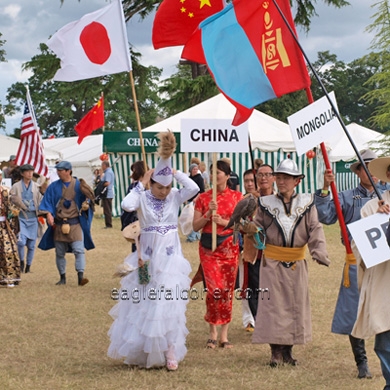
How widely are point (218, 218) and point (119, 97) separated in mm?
68070

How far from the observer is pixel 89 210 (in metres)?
12.2

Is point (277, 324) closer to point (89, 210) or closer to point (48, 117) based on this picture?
point (89, 210)

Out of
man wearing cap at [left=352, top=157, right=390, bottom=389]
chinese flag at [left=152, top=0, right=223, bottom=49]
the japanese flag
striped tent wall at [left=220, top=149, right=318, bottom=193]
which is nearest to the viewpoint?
man wearing cap at [left=352, top=157, right=390, bottom=389]

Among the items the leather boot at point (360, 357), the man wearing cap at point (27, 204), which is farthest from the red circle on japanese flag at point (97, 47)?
the leather boot at point (360, 357)

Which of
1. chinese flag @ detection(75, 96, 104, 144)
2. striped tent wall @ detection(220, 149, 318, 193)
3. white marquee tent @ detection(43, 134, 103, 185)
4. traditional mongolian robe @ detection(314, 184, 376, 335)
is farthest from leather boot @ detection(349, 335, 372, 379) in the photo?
white marquee tent @ detection(43, 134, 103, 185)

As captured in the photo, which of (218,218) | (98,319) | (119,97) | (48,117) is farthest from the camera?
(48,117)

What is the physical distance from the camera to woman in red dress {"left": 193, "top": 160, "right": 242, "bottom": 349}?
26.7 feet

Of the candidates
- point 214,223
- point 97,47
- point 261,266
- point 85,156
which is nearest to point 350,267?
point 261,266

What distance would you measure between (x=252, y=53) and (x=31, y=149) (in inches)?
400

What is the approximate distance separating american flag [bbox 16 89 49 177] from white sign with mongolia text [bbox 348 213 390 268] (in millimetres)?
11399

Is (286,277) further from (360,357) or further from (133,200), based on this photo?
(133,200)

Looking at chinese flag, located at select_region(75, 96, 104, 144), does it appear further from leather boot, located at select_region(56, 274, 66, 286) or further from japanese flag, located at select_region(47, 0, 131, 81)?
japanese flag, located at select_region(47, 0, 131, 81)

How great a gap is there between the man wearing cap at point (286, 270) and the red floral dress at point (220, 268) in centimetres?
98

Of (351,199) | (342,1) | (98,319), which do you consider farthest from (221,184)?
(342,1)
